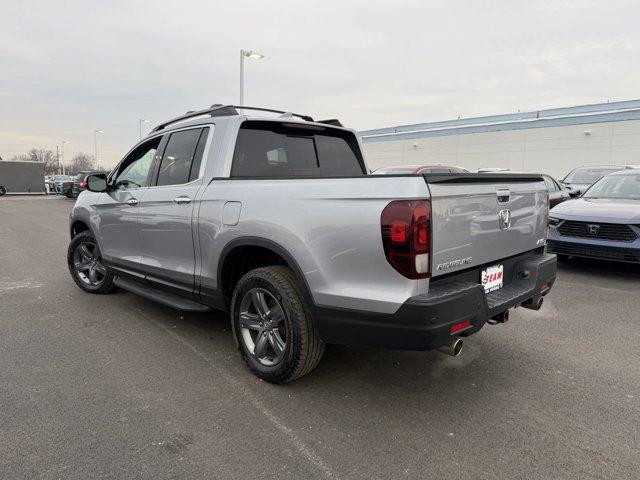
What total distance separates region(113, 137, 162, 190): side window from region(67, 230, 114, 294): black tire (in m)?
0.90

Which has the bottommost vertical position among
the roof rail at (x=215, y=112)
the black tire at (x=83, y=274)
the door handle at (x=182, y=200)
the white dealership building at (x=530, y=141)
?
the black tire at (x=83, y=274)

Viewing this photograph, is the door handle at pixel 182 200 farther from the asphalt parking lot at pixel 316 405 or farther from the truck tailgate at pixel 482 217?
the truck tailgate at pixel 482 217

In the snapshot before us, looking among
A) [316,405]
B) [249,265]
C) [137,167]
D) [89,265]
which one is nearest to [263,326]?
[249,265]

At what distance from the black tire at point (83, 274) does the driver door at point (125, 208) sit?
34 centimetres

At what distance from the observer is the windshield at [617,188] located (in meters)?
7.32

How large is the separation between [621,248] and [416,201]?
521cm

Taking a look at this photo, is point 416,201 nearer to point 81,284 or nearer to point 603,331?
point 603,331

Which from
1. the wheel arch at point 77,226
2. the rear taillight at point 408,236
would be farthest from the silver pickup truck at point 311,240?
the wheel arch at point 77,226

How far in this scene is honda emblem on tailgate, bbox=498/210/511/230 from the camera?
10.2ft

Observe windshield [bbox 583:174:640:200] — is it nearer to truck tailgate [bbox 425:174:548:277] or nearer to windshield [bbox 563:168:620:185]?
truck tailgate [bbox 425:174:548:277]

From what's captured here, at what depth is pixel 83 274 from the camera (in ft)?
18.9

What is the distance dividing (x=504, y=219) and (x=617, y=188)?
5.80 meters

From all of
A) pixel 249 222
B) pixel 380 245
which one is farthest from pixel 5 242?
pixel 380 245

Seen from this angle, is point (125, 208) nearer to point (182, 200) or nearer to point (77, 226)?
point (182, 200)
